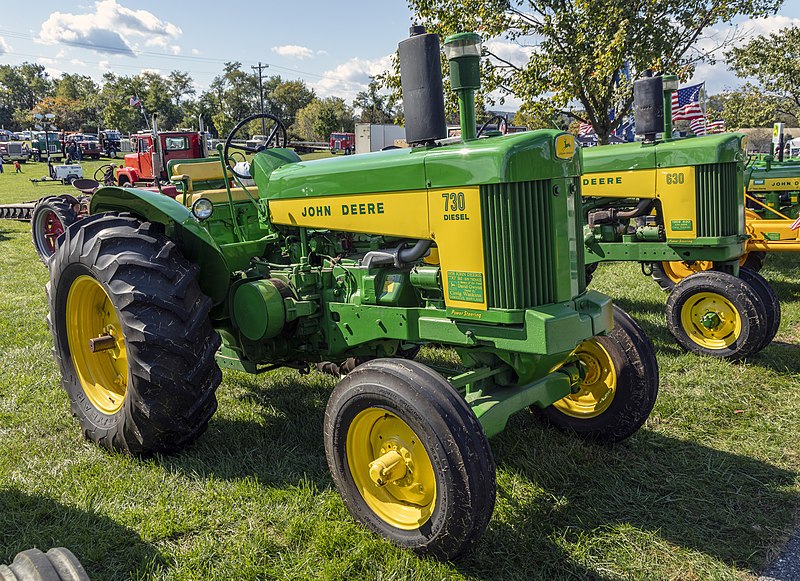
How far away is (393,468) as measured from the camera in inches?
113

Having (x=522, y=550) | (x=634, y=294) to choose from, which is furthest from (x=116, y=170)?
(x=522, y=550)

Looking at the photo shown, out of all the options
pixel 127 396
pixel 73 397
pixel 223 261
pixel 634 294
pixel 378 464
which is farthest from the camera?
pixel 634 294

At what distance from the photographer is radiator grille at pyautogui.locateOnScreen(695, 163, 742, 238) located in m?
5.70

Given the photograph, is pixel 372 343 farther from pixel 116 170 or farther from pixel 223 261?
pixel 116 170

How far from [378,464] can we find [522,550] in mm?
754

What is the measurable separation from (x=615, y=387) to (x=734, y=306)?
2351 millimetres

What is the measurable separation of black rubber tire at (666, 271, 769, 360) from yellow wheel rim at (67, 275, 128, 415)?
4.49 m

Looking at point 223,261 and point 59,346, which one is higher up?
point 223,261

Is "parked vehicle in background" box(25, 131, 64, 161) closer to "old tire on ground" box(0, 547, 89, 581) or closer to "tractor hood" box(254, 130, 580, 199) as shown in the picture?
"tractor hood" box(254, 130, 580, 199)

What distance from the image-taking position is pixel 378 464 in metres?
2.87

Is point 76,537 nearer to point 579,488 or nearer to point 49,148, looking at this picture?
point 579,488

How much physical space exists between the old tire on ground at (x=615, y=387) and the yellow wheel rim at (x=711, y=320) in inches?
83.9

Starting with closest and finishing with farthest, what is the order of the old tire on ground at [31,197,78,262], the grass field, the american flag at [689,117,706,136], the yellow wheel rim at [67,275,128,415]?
the grass field → the yellow wheel rim at [67,275,128,415] → the old tire on ground at [31,197,78,262] → the american flag at [689,117,706,136]

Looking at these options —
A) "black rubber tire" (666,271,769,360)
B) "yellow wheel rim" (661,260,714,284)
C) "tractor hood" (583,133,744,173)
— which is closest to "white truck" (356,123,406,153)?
"yellow wheel rim" (661,260,714,284)
